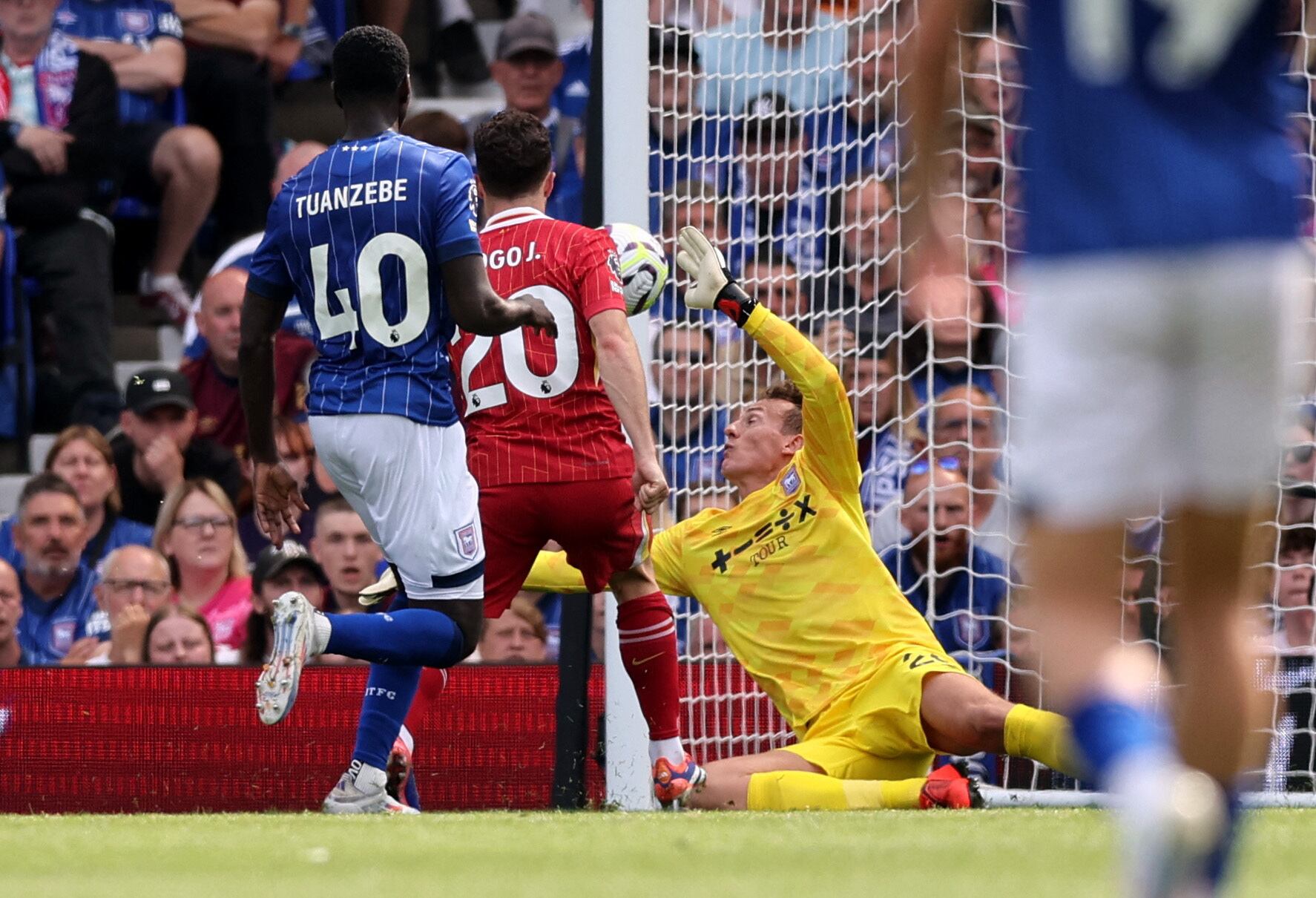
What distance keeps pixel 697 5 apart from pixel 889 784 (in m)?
3.23

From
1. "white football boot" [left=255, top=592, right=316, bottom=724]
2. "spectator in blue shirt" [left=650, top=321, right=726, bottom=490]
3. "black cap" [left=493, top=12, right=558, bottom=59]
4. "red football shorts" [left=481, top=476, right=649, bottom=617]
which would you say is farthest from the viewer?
"black cap" [left=493, top=12, right=558, bottom=59]

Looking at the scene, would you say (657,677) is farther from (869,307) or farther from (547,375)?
(869,307)

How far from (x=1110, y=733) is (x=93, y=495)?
23.9 ft

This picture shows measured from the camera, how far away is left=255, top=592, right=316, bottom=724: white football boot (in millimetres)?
5219

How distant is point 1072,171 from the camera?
8.08 feet

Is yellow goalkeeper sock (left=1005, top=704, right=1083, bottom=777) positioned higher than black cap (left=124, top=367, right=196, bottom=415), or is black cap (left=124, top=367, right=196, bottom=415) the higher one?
black cap (left=124, top=367, right=196, bottom=415)

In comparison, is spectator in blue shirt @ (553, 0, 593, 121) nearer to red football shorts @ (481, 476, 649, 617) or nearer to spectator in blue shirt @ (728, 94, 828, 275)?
spectator in blue shirt @ (728, 94, 828, 275)

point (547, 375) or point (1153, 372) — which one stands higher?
point (547, 375)

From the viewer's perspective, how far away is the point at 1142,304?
7.80ft

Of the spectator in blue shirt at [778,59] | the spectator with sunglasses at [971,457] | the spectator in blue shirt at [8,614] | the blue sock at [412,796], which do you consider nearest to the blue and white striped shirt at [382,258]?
the blue sock at [412,796]

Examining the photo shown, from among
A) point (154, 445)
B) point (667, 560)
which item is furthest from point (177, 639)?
point (667, 560)

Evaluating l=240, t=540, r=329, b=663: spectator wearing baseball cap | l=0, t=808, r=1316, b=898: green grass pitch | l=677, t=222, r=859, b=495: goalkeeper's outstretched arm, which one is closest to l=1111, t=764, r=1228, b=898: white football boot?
l=0, t=808, r=1316, b=898: green grass pitch

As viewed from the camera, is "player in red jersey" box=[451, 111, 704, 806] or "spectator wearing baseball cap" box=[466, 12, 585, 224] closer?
"player in red jersey" box=[451, 111, 704, 806]

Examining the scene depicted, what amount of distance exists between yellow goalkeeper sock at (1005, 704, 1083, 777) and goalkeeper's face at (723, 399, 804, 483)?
1.45 m
